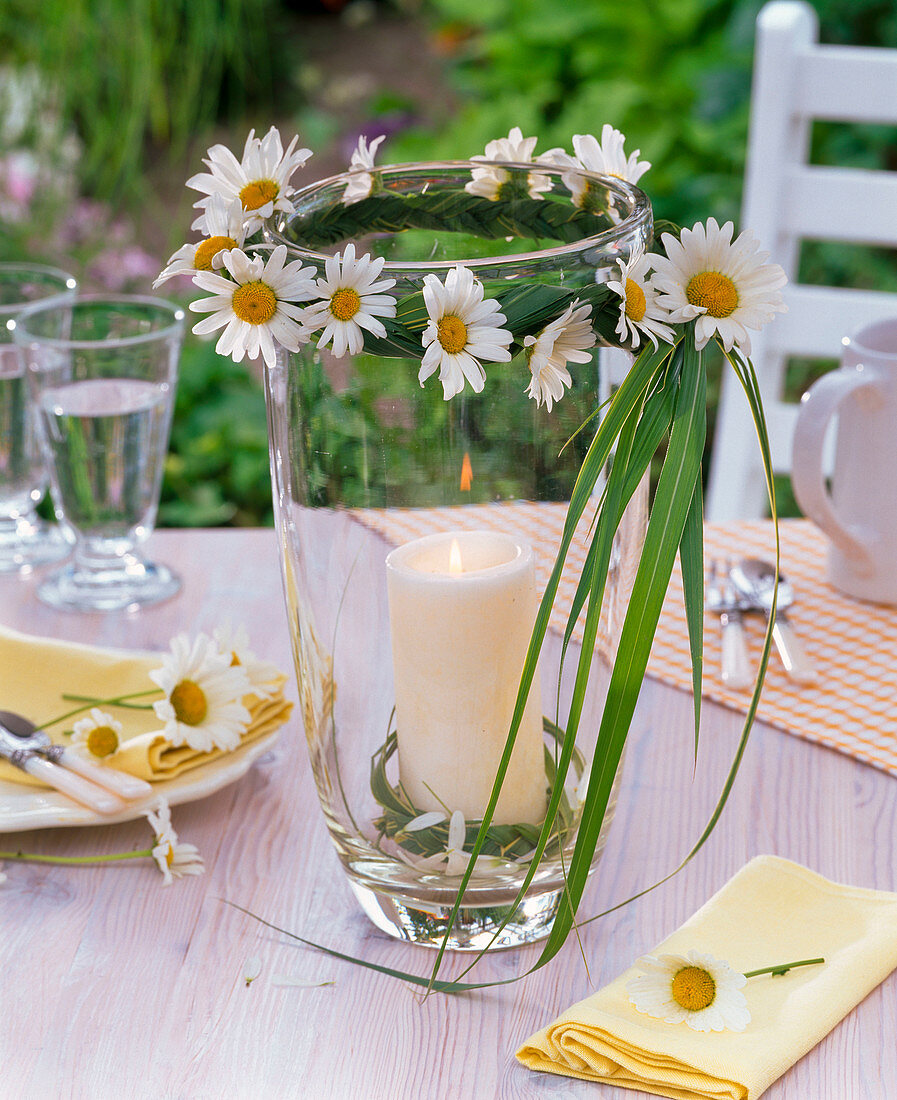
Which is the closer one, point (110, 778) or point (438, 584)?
point (438, 584)

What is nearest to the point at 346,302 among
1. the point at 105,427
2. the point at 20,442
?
the point at 105,427

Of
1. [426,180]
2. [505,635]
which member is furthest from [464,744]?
[426,180]

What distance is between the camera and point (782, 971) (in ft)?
1.77

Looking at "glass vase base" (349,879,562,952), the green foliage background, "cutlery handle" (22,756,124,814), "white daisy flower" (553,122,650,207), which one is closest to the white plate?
"cutlery handle" (22,756,124,814)

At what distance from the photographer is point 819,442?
812 millimetres

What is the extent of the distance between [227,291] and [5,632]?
1.24 ft

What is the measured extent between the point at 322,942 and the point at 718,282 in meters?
0.34

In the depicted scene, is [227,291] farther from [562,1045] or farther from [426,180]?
[562,1045]

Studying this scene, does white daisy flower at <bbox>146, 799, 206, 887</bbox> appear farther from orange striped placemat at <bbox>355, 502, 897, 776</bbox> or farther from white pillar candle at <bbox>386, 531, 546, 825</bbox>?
orange striped placemat at <bbox>355, 502, 897, 776</bbox>

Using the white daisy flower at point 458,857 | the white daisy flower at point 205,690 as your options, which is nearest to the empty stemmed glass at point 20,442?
the white daisy flower at point 205,690

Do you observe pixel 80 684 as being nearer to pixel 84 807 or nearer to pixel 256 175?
pixel 84 807

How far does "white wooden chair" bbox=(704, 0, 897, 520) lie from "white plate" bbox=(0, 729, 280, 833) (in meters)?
0.78

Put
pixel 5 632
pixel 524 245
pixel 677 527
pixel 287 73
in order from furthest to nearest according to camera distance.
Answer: pixel 287 73 → pixel 5 632 → pixel 524 245 → pixel 677 527

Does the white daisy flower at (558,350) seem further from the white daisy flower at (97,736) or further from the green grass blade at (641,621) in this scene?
the white daisy flower at (97,736)
